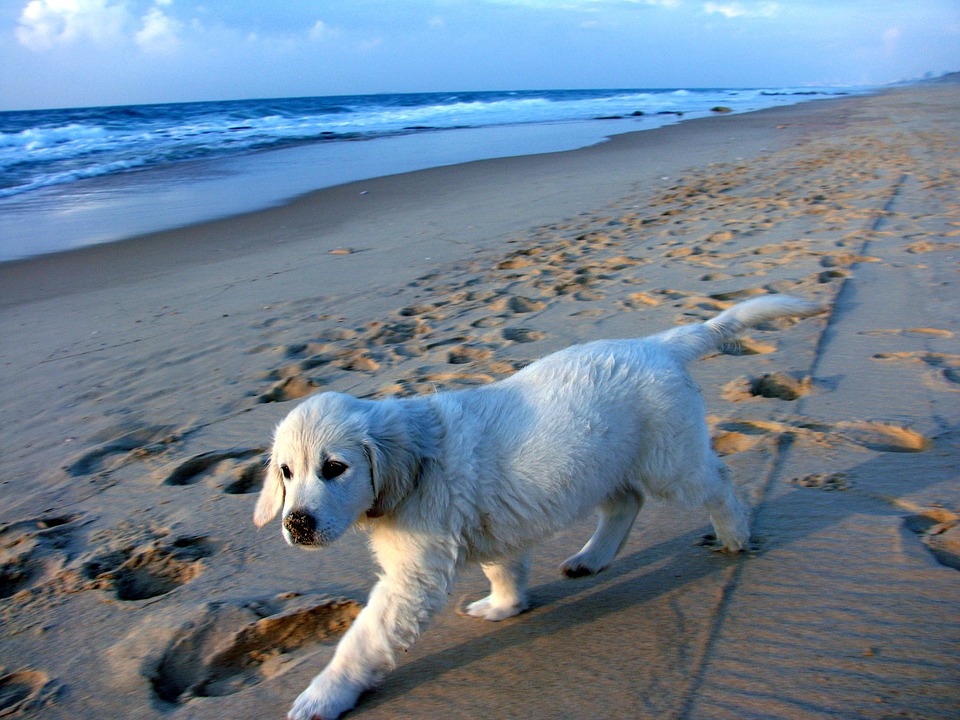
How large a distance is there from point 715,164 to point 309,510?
507 inches

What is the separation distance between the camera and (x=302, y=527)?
2.17m

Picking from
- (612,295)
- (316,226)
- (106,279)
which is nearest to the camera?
(612,295)

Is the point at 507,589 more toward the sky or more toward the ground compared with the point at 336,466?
more toward the ground

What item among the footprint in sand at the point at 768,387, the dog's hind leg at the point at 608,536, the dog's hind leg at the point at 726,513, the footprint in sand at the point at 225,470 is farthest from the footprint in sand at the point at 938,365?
the footprint in sand at the point at 225,470

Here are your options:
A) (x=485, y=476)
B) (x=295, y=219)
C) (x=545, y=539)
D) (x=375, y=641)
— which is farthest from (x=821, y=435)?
(x=295, y=219)

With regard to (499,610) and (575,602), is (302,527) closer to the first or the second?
(499,610)

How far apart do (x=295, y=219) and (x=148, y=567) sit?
8157 mm

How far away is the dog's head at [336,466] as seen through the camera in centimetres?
219

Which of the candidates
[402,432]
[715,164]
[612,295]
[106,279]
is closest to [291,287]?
[106,279]

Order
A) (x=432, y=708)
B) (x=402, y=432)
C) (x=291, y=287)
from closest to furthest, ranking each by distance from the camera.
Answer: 1. (x=432, y=708)
2. (x=402, y=432)
3. (x=291, y=287)

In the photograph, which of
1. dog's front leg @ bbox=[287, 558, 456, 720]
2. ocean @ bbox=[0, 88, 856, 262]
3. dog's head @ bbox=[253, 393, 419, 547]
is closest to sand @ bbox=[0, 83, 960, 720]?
dog's front leg @ bbox=[287, 558, 456, 720]

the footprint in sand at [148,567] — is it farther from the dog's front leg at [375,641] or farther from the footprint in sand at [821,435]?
the footprint in sand at [821,435]

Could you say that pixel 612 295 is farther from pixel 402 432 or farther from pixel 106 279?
pixel 106 279

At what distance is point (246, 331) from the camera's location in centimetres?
576
